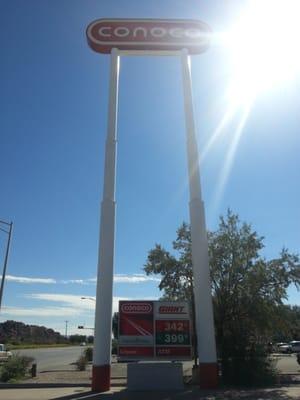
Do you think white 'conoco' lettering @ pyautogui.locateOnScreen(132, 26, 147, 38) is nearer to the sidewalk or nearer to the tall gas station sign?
the tall gas station sign

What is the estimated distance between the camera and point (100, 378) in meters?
16.9

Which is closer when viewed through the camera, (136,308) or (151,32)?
(136,308)

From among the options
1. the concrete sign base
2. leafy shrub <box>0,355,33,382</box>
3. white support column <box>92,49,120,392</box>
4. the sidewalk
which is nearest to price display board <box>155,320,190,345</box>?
the concrete sign base

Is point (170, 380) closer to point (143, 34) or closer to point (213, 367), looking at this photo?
point (213, 367)

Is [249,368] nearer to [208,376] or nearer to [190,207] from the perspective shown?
[208,376]

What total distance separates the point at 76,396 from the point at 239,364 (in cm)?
691

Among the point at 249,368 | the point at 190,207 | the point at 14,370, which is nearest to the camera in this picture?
the point at 249,368

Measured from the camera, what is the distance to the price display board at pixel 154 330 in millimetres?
17453

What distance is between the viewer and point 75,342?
163 m

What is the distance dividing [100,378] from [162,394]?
257 cm

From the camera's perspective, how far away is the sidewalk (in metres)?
14.7

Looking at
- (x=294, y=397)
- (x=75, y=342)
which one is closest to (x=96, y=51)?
(x=294, y=397)

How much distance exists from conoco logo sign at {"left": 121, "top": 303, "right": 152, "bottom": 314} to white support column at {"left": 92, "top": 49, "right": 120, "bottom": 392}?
64 centimetres

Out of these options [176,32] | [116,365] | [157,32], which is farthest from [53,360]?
[176,32]
